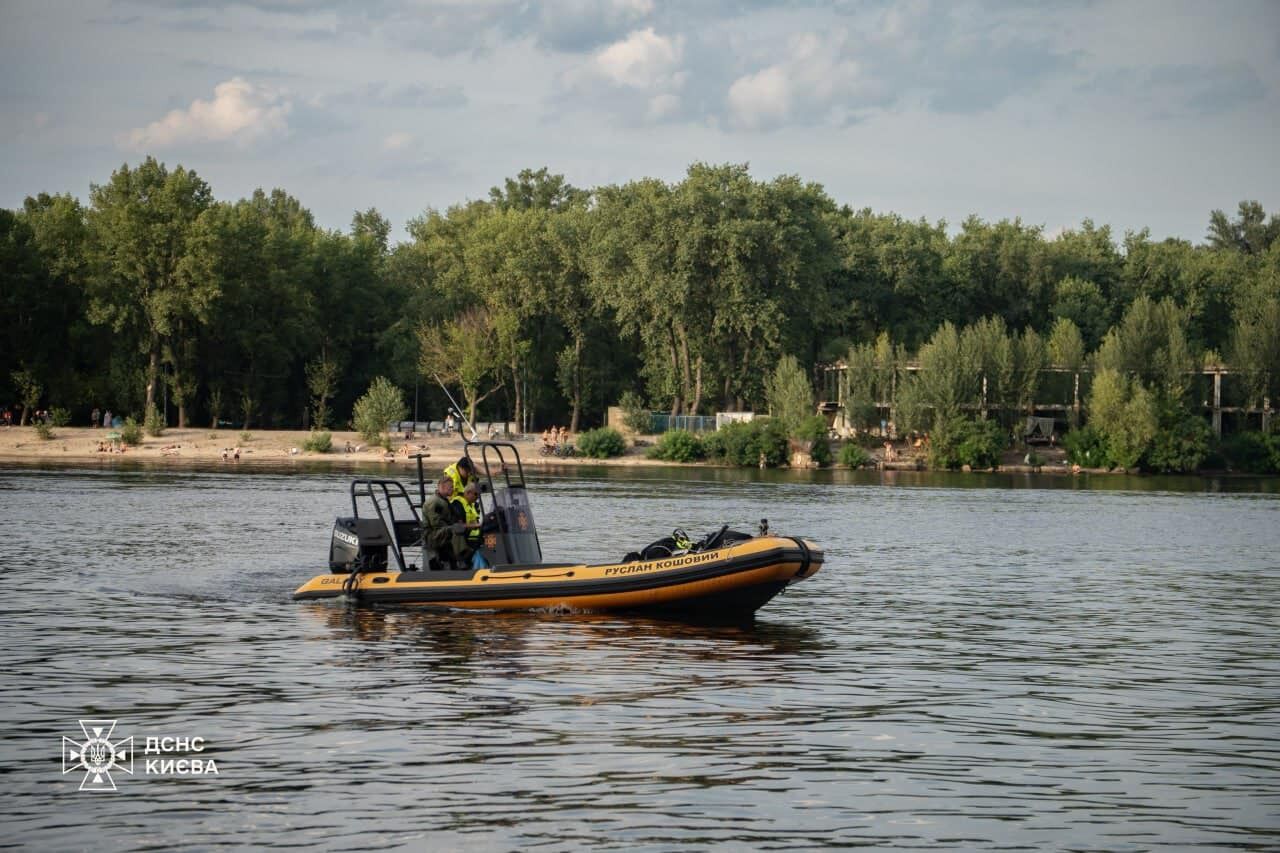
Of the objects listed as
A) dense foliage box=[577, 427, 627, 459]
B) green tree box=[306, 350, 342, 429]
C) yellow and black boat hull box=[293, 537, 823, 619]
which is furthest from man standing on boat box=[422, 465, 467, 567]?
green tree box=[306, 350, 342, 429]

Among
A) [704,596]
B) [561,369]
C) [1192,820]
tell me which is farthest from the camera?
[561,369]

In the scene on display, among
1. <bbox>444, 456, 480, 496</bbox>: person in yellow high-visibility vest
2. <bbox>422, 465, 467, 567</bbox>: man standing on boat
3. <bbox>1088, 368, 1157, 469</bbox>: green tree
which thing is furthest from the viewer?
<bbox>1088, 368, 1157, 469</bbox>: green tree

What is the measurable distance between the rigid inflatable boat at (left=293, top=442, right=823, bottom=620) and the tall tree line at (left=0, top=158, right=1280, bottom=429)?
187 ft

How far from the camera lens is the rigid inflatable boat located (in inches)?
782

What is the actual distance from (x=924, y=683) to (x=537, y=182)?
12141cm

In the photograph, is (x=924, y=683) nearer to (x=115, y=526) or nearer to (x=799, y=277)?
(x=115, y=526)

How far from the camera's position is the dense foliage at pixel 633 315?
259 ft

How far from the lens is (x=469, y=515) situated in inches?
832

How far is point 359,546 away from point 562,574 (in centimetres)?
345

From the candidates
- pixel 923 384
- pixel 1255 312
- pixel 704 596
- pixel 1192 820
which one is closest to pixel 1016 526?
pixel 704 596

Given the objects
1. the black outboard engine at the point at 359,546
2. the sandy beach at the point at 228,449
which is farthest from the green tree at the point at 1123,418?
the black outboard engine at the point at 359,546

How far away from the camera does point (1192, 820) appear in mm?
11227

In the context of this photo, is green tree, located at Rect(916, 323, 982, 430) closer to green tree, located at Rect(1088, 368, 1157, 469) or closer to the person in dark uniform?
green tree, located at Rect(1088, 368, 1157, 469)

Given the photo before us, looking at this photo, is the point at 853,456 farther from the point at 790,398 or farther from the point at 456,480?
the point at 456,480
